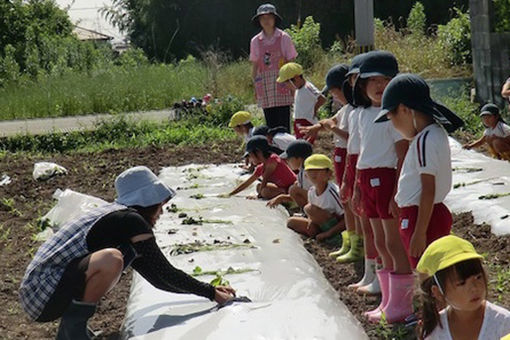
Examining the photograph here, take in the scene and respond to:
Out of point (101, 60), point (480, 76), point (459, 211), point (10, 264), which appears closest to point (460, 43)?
point (480, 76)

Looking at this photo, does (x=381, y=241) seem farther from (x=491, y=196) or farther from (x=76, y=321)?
(x=491, y=196)

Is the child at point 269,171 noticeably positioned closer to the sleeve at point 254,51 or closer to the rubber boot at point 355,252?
the rubber boot at point 355,252

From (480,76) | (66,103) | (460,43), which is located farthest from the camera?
(66,103)

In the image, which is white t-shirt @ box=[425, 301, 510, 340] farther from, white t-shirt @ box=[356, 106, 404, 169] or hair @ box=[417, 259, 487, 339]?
white t-shirt @ box=[356, 106, 404, 169]

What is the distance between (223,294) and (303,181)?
8.12 ft

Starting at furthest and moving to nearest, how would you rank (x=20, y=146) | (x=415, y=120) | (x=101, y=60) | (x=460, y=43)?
(x=101, y=60), (x=460, y=43), (x=20, y=146), (x=415, y=120)

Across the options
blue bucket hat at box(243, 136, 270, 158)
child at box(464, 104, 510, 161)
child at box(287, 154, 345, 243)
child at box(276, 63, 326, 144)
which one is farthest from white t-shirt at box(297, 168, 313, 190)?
child at box(464, 104, 510, 161)

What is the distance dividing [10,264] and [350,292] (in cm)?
285

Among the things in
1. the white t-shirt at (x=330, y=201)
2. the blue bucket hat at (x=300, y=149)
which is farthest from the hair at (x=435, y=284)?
the blue bucket hat at (x=300, y=149)

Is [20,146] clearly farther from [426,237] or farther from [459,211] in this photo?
[426,237]

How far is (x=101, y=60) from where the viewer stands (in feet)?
77.6

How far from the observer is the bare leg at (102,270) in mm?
3852

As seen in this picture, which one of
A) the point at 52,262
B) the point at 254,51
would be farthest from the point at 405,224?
the point at 254,51

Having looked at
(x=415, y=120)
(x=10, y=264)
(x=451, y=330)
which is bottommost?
(x=10, y=264)
